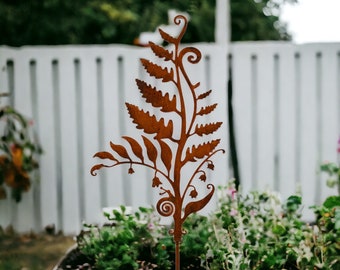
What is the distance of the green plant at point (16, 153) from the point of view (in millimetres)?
4092

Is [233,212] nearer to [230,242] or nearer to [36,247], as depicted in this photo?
[230,242]

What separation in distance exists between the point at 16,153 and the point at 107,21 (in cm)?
325

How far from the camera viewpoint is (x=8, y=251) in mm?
3924

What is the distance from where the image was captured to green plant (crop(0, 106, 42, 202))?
409 centimetres

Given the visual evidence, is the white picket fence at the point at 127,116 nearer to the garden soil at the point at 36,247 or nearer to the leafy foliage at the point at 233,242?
the garden soil at the point at 36,247

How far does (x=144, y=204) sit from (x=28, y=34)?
2.87 metres

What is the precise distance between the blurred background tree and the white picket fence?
5.20 ft

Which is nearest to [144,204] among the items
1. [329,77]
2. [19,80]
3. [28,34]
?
[19,80]

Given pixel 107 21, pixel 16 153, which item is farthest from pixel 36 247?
pixel 107 21

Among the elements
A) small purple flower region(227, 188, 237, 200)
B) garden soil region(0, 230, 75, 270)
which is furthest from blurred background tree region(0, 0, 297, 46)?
small purple flower region(227, 188, 237, 200)

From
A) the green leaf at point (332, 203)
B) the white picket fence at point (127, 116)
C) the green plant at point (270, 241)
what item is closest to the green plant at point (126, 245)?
the green plant at point (270, 241)

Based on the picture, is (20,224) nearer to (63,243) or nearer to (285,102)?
(63,243)

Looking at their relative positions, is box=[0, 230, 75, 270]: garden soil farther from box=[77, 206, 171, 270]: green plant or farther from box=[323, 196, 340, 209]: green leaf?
box=[323, 196, 340, 209]: green leaf

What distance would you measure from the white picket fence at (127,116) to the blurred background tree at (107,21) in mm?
1584
